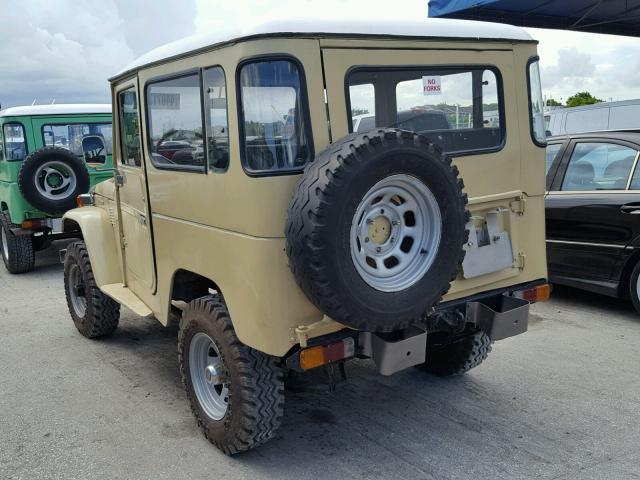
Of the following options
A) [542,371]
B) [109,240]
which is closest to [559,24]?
[542,371]

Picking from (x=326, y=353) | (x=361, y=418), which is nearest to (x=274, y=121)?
(x=326, y=353)

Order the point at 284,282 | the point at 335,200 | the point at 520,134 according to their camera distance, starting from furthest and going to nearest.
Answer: the point at 520,134, the point at 284,282, the point at 335,200

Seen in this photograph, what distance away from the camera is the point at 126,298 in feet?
14.7

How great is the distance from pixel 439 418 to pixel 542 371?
1099 millimetres

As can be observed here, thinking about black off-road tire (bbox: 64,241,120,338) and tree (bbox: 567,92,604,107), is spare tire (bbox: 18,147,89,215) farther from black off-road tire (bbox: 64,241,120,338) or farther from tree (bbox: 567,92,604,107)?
tree (bbox: 567,92,604,107)

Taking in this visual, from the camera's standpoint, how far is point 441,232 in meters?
2.94

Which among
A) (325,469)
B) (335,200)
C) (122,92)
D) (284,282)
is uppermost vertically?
(122,92)

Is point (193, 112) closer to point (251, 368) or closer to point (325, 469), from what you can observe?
point (251, 368)

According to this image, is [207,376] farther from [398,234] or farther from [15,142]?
[15,142]

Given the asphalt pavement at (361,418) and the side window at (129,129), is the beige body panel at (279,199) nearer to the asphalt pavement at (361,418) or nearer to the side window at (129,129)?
the side window at (129,129)

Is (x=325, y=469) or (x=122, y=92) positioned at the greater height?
(x=122, y=92)

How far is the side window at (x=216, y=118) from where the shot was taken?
3.01 metres

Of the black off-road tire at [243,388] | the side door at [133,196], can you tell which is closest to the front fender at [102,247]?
the side door at [133,196]

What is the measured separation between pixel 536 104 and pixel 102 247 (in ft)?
10.9
